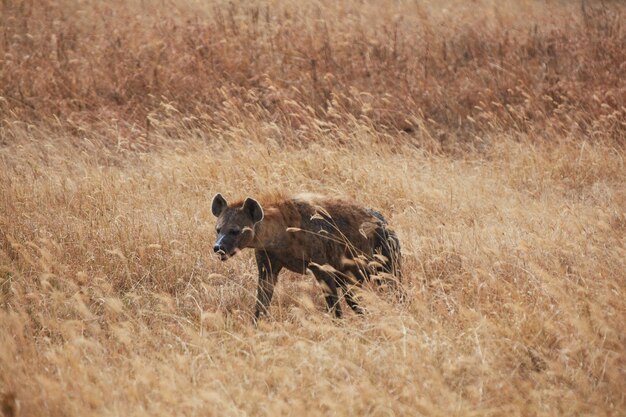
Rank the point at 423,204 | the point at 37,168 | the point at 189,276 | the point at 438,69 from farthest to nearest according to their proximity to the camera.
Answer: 1. the point at 438,69
2. the point at 37,168
3. the point at 423,204
4. the point at 189,276

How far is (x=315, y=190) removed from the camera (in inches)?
333

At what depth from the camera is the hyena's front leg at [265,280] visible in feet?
19.6

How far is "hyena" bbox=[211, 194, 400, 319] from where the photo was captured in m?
5.82

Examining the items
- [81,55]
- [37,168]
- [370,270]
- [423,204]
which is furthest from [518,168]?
[81,55]

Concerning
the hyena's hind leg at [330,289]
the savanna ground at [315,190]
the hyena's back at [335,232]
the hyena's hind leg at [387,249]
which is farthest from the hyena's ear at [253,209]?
the hyena's hind leg at [387,249]

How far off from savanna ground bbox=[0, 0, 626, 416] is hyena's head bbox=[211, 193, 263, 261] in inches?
21.5

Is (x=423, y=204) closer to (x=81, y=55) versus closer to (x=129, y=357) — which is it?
(x=129, y=357)

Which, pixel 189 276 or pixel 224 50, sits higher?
pixel 224 50

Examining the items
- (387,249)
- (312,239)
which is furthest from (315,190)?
(312,239)

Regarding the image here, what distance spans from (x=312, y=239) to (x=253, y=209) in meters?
0.50

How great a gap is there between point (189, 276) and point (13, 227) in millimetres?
1796

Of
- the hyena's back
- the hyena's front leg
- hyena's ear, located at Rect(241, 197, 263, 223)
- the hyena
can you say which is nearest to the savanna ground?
the hyena's front leg

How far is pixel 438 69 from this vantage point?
1302cm

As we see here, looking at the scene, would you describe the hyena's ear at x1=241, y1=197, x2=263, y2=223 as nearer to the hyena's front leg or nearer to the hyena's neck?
the hyena's neck
